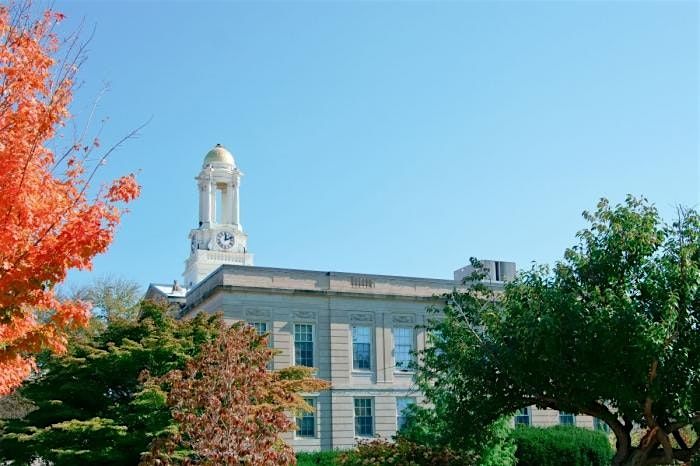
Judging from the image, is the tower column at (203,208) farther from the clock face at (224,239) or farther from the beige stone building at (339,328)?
the beige stone building at (339,328)

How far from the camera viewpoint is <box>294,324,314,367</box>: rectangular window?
3912 centimetres

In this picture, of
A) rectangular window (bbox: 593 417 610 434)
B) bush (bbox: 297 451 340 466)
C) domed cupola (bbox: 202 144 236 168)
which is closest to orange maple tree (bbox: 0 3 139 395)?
bush (bbox: 297 451 340 466)

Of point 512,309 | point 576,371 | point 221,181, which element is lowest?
point 576,371

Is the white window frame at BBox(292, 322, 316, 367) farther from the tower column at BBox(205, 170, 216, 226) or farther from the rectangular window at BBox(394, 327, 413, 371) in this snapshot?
the tower column at BBox(205, 170, 216, 226)

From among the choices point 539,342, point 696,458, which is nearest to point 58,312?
point 539,342

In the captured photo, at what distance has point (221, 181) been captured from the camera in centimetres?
6166

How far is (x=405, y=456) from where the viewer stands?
73.5 feet

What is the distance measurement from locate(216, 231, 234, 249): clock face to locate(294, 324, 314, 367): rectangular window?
2590cm

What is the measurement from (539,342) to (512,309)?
1.72m

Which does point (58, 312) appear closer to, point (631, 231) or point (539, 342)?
point (539, 342)

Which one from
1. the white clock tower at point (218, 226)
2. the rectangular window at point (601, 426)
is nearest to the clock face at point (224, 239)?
the white clock tower at point (218, 226)

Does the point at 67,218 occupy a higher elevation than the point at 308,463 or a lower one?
higher

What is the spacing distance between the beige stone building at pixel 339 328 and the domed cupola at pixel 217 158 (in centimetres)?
1965

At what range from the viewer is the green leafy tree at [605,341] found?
55.6 ft
